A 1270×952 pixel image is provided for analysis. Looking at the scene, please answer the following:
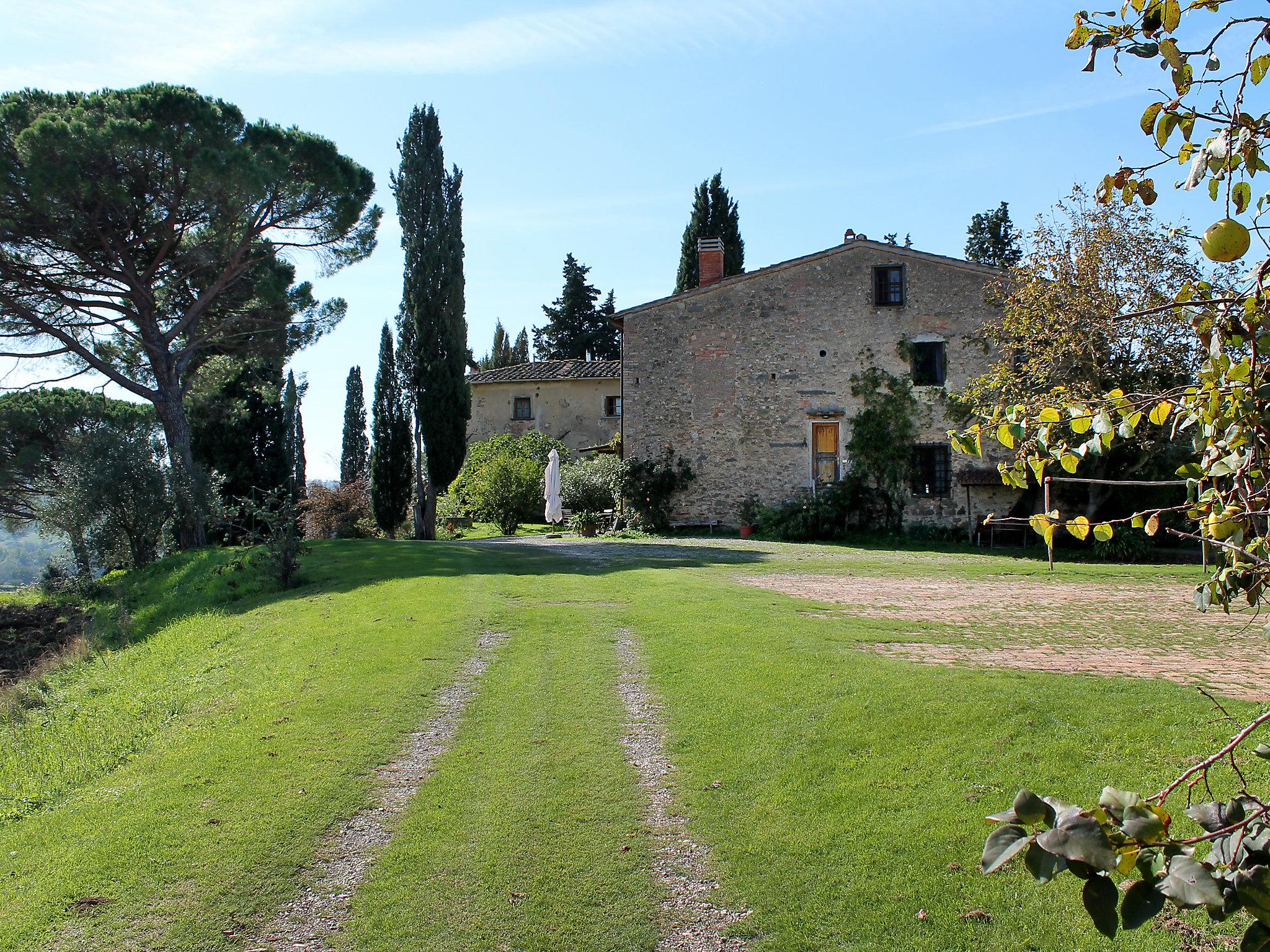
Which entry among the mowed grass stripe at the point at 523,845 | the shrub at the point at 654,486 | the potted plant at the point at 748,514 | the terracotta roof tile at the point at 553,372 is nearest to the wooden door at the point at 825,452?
the potted plant at the point at 748,514

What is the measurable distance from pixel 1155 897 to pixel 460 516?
3264 centimetres

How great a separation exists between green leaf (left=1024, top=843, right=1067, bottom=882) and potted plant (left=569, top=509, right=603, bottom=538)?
81.4ft

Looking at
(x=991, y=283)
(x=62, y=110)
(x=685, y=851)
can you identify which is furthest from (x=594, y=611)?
(x=62, y=110)

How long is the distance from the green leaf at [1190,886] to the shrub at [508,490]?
1160 inches

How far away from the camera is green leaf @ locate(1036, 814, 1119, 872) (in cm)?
148

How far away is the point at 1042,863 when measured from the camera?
1475 millimetres

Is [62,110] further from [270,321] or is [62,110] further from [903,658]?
[903,658]

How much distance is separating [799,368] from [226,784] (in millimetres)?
21206

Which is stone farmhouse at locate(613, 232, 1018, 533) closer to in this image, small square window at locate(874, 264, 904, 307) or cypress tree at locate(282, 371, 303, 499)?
small square window at locate(874, 264, 904, 307)

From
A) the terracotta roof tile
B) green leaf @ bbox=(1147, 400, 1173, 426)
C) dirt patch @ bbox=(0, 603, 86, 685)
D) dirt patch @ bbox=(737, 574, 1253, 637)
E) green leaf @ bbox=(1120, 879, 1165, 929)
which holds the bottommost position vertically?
dirt patch @ bbox=(0, 603, 86, 685)

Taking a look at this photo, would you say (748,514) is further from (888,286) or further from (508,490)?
(508,490)

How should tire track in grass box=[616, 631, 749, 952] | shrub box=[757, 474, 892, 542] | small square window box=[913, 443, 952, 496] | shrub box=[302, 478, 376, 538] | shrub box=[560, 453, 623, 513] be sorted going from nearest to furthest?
tire track in grass box=[616, 631, 749, 952], shrub box=[757, 474, 892, 542], small square window box=[913, 443, 952, 496], shrub box=[560, 453, 623, 513], shrub box=[302, 478, 376, 538]

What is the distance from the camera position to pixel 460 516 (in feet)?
109

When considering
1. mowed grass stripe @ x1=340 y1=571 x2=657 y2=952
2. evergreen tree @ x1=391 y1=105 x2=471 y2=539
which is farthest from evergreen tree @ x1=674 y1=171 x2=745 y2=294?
mowed grass stripe @ x1=340 y1=571 x2=657 y2=952
